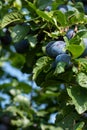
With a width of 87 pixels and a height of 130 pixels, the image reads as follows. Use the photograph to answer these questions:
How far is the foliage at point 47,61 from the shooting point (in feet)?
5.36

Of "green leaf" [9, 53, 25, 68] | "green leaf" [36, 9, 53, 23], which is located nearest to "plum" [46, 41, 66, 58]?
"green leaf" [36, 9, 53, 23]

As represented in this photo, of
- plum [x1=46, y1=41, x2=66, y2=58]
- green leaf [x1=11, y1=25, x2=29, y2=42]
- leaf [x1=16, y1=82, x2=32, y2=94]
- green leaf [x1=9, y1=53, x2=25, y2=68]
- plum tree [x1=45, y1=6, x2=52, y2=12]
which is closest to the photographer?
plum [x1=46, y1=41, x2=66, y2=58]

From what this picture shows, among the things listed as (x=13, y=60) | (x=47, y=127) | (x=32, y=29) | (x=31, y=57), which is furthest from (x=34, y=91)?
(x=32, y=29)

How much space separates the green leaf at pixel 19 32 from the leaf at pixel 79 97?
17.0 inches

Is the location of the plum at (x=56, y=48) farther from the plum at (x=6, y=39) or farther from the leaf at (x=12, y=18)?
the plum at (x=6, y=39)

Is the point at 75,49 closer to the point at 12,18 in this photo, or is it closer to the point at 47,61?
the point at 47,61

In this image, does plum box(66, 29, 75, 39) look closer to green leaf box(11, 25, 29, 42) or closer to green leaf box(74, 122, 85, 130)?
green leaf box(11, 25, 29, 42)

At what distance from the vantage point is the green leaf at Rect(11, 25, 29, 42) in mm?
1948

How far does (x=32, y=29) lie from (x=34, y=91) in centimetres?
120

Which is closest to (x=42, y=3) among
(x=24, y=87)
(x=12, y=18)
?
(x=12, y=18)

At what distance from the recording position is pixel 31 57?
2209mm

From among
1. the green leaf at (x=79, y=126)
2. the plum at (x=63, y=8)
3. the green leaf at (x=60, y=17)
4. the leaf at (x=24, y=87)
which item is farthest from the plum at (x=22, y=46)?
the leaf at (x=24, y=87)

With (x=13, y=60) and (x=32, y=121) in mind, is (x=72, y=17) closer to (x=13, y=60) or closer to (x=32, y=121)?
(x=32, y=121)

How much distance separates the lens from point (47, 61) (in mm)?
1744
